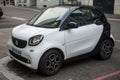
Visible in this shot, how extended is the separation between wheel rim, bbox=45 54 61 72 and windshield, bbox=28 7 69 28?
30.5 inches

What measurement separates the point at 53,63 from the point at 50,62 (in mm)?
103

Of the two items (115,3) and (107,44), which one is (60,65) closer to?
(107,44)

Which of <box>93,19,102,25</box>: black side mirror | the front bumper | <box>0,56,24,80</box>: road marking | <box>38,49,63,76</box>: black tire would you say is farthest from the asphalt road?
<box>93,19,102,25</box>: black side mirror

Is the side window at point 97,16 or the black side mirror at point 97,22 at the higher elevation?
the side window at point 97,16

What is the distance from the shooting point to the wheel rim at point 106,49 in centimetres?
698

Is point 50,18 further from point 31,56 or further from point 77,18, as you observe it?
point 31,56

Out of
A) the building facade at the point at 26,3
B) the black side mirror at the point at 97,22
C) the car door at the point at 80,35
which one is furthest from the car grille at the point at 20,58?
the building facade at the point at 26,3

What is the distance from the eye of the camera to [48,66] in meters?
5.70

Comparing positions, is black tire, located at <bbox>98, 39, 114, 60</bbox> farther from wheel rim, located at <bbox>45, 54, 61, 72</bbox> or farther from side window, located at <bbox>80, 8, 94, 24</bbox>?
wheel rim, located at <bbox>45, 54, 61, 72</bbox>

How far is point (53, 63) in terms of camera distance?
19.0 feet

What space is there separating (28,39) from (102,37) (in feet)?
7.63

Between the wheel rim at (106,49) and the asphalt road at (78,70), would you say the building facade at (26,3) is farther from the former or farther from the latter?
the wheel rim at (106,49)

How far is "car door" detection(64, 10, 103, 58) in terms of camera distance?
6.05 m

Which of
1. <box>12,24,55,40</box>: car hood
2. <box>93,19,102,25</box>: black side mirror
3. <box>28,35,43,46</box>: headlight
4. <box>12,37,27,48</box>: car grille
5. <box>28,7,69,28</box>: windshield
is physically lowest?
<box>12,37,27,48</box>: car grille
